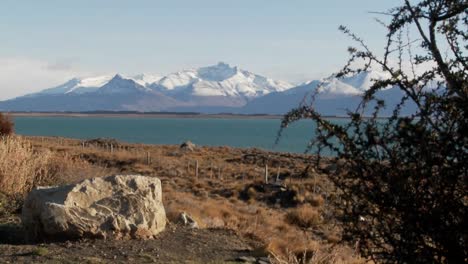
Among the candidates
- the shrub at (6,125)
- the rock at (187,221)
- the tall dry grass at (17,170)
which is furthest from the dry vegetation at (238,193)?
the shrub at (6,125)

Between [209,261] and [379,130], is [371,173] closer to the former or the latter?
[379,130]

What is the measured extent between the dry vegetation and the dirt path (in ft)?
2.28

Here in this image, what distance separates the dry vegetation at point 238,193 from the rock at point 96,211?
1.68 meters

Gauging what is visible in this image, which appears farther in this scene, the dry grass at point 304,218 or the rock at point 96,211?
the dry grass at point 304,218

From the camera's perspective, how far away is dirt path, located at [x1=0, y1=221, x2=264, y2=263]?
7.71 m

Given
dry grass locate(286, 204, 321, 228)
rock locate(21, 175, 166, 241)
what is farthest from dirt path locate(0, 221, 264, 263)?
dry grass locate(286, 204, 321, 228)

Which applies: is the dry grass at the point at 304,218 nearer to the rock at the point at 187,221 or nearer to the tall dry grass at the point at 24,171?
the tall dry grass at the point at 24,171

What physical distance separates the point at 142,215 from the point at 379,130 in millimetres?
5226

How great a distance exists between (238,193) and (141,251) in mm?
19074

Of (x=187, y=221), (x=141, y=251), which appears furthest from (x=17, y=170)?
(x=141, y=251)

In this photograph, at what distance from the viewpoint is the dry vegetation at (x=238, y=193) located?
32.5 ft

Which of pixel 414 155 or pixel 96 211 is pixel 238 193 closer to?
pixel 96 211

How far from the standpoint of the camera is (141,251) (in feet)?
27.0

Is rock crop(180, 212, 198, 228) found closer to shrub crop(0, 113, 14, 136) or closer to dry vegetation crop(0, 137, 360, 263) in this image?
dry vegetation crop(0, 137, 360, 263)
